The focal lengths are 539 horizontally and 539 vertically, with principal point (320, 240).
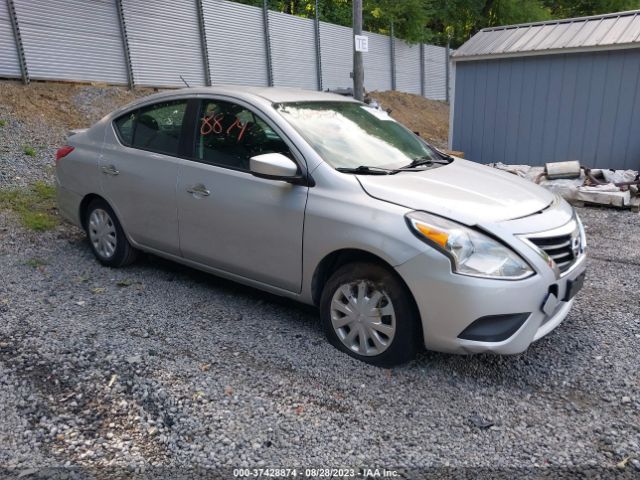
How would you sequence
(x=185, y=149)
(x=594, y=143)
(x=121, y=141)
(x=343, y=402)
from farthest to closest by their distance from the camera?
1. (x=594, y=143)
2. (x=121, y=141)
3. (x=185, y=149)
4. (x=343, y=402)

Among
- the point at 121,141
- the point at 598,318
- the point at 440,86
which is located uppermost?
the point at 121,141

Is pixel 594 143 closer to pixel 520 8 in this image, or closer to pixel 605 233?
pixel 605 233

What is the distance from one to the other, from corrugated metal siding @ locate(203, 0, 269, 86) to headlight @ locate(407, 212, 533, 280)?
12746mm

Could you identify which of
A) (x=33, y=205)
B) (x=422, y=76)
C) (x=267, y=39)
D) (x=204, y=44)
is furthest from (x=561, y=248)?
(x=422, y=76)

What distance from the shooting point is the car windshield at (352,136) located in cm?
377

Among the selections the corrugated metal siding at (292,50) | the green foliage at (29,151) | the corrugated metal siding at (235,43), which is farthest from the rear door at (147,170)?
the corrugated metal siding at (292,50)

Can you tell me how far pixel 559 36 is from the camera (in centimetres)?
953

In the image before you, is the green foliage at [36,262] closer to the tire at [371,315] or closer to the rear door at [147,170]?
the rear door at [147,170]

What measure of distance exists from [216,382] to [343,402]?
77 cm

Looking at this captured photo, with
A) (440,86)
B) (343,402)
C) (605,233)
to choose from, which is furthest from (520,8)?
(343,402)

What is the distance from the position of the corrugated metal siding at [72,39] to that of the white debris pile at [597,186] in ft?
30.0

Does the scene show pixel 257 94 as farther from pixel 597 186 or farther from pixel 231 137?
pixel 597 186

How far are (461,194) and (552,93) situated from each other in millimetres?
7394

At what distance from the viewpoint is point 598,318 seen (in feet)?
13.6
